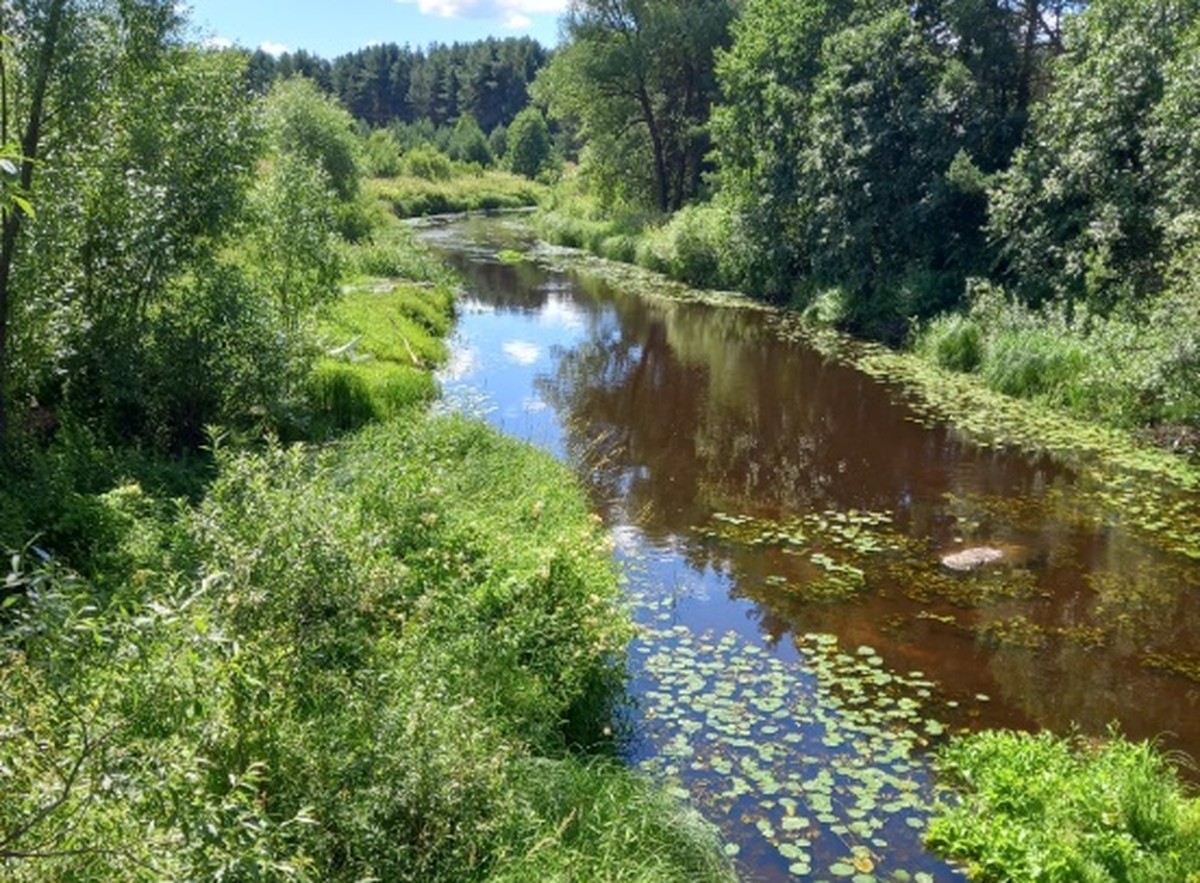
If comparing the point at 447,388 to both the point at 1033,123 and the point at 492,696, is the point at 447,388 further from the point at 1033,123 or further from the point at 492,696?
the point at 1033,123

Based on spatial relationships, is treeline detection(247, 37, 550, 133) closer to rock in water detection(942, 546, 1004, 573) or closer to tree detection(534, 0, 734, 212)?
tree detection(534, 0, 734, 212)

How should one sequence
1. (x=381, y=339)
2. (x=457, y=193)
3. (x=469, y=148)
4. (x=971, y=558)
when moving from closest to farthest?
1. (x=971, y=558)
2. (x=381, y=339)
3. (x=457, y=193)
4. (x=469, y=148)

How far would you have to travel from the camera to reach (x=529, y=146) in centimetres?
8225

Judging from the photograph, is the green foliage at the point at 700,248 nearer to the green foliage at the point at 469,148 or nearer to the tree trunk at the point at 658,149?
the tree trunk at the point at 658,149

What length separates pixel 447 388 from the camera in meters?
17.9

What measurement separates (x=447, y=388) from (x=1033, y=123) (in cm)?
1620

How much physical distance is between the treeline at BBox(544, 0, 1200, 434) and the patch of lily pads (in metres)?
10.3

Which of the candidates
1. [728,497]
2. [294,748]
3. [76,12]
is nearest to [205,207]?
[76,12]

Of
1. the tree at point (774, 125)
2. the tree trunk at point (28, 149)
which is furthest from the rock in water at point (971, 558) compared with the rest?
the tree at point (774, 125)

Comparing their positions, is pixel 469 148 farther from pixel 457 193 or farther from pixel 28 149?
pixel 28 149


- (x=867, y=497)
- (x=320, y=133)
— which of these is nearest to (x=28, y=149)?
(x=867, y=497)

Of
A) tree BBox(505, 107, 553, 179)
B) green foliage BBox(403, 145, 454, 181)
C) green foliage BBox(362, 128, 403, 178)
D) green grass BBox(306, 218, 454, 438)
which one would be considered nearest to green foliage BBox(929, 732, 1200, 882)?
green grass BBox(306, 218, 454, 438)

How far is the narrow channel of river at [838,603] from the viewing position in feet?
23.7

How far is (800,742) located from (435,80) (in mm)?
128324
